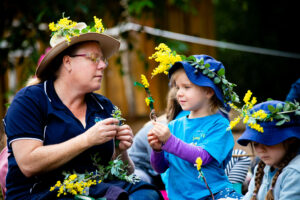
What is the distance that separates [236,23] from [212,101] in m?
10.7

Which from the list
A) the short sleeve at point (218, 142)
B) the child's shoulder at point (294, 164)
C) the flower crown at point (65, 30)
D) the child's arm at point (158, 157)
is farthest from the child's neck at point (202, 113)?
the flower crown at point (65, 30)

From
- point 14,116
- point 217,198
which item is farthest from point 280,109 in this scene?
point 14,116

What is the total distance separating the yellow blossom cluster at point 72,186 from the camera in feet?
8.16

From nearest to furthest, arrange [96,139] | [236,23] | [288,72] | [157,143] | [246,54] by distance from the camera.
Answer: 1. [96,139]
2. [157,143]
3. [288,72]
4. [246,54]
5. [236,23]

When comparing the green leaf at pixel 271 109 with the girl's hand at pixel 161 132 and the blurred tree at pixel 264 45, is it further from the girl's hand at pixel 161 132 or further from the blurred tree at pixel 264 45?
the blurred tree at pixel 264 45

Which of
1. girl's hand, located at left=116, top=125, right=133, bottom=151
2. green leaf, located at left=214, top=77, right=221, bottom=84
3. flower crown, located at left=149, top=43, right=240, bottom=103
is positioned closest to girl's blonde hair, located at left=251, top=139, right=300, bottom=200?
flower crown, located at left=149, top=43, right=240, bottom=103

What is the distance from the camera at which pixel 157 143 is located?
2.76m

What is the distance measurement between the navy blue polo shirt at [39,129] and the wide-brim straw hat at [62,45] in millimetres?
209

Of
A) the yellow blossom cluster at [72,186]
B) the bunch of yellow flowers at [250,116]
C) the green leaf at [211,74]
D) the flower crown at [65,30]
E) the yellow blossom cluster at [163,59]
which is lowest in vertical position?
the yellow blossom cluster at [72,186]

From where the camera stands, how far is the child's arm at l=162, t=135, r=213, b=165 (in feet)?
8.79

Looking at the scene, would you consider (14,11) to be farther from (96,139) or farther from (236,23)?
(236,23)

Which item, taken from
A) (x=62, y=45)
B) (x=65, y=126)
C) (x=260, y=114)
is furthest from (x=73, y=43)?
(x=260, y=114)

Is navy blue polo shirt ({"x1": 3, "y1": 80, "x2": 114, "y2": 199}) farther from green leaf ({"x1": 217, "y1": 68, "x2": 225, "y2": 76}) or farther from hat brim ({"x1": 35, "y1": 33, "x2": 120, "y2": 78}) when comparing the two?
green leaf ({"x1": 217, "y1": 68, "x2": 225, "y2": 76})

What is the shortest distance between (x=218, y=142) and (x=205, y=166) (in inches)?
8.1
